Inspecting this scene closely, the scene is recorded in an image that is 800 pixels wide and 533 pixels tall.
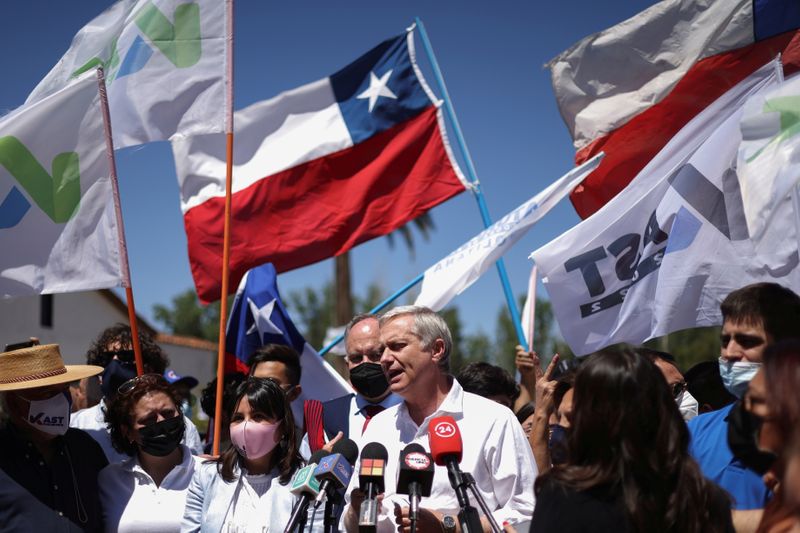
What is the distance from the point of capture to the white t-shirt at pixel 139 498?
442 centimetres

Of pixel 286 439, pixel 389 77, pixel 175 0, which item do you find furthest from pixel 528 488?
pixel 389 77

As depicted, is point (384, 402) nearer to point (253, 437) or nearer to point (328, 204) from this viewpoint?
point (253, 437)

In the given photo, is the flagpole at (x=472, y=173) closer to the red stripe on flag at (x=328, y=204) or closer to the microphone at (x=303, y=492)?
the red stripe on flag at (x=328, y=204)

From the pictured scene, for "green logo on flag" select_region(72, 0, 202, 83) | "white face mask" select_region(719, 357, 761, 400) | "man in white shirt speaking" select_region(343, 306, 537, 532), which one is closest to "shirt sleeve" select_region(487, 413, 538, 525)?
"man in white shirt speaking" select_region(343, 306, 537, 532)

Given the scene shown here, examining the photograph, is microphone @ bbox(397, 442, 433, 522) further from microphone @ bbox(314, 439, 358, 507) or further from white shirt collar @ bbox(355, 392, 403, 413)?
white shirt collar @ bbox(355, 392, 403, 413)

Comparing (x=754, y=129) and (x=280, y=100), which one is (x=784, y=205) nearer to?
Answer: (x=754, y=129)

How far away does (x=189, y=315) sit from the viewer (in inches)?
2643

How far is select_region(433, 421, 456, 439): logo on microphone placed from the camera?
3230 millimetres

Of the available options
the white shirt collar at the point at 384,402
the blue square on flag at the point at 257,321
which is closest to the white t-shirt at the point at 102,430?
the white shirt collar at the point at 384,402

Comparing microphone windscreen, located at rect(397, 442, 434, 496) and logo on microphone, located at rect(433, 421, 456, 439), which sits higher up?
logo on microphone, located at rect(433, 421, 456, 439)

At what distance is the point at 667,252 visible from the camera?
5113mm

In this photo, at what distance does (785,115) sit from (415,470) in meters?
2.40

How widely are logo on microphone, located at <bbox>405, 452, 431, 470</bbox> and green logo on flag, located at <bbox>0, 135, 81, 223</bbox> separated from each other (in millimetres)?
3390

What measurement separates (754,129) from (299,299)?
2297 inches
